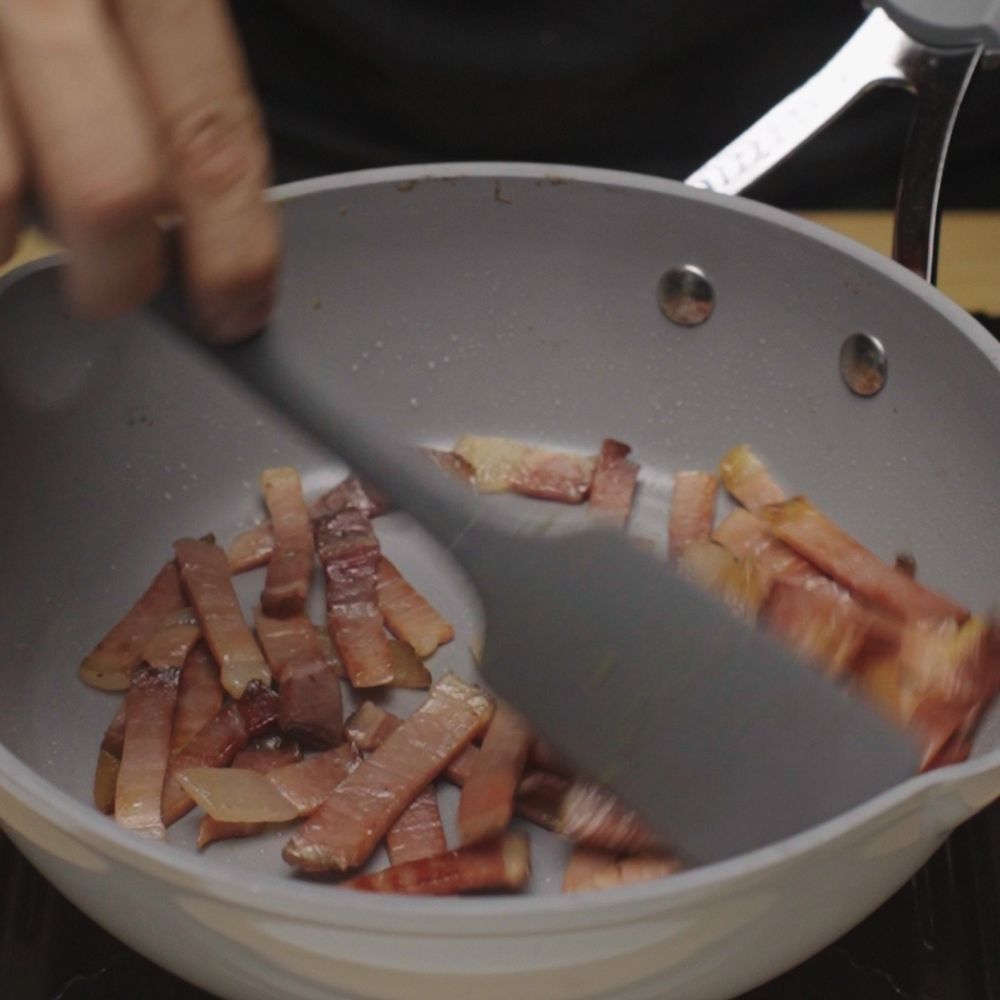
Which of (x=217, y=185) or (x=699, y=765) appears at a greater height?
(x=217, y=185)

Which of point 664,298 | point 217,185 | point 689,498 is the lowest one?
point 689,498

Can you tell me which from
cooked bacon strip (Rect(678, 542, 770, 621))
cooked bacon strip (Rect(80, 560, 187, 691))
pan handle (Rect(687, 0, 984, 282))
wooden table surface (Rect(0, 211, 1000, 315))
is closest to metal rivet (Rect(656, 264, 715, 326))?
pan handle (Rect(687, 0, 984, 282))

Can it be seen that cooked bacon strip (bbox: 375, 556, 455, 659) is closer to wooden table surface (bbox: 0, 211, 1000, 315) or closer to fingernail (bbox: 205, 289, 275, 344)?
fingernail (bbox: 205, 289, 275, 344)

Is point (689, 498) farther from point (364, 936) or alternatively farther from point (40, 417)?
point (364, 936)

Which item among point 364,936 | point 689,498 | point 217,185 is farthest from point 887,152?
point 364,936

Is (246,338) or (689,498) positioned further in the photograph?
(689,498)

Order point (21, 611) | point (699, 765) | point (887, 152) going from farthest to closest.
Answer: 1. point (887, 152)
2. point (21, 611)
3. point (699, 765)

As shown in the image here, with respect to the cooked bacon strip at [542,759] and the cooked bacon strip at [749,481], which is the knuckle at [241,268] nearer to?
the cooked bacon strip at [542,759]
